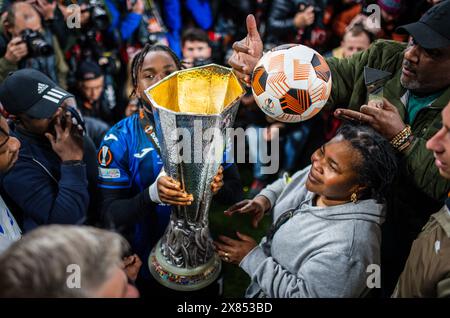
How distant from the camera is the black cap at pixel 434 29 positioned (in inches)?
71.0

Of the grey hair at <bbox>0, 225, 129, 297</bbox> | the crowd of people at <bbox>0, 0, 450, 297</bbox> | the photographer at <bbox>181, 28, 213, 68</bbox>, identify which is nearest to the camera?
the grey hair at <bbox>0, 225, 129, 297</bbox>

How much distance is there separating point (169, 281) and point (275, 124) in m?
2.28

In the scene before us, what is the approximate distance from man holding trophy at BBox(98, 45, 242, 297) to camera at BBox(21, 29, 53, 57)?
1484 mm

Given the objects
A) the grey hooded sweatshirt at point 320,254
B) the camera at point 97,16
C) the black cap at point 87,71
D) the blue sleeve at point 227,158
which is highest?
the camera at point 97,16

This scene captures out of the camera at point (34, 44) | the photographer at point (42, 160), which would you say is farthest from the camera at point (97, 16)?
the photographer at point (42, 160)

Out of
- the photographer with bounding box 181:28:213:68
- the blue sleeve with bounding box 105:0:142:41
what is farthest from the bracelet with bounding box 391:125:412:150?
the blue sleeve with bounding box 105:0:142:41

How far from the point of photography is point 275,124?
11.9 ft

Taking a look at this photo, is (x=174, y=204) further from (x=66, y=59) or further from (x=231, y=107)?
(x=66, y=59)

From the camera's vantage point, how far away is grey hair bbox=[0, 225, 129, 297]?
3.00 feet

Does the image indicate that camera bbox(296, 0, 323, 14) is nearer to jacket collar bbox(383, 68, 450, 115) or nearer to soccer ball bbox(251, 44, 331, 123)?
jacket collar bbox(383, 68, 450, 115)

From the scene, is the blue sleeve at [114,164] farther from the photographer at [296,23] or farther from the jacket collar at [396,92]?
the photographer at [296,23]

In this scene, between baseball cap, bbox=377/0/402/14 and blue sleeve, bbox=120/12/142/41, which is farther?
blue sleeve, bbox=120/12/142/41
